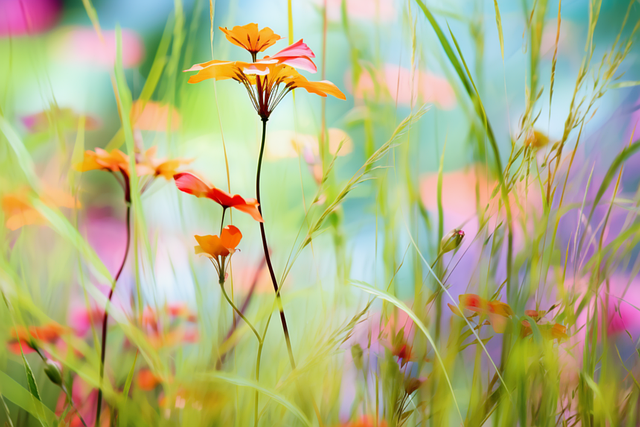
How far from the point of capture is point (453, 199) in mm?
393

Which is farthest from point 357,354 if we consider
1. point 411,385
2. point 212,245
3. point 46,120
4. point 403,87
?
point 46,120

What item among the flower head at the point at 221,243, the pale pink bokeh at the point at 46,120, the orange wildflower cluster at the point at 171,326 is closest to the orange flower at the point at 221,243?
the flower head at the point at 221,243

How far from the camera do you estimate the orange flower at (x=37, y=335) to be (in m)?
0.30

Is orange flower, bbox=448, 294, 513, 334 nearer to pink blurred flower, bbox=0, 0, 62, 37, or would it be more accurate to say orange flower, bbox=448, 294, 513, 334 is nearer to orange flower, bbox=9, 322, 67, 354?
orange flower, bbox=9, 322, 67, 354

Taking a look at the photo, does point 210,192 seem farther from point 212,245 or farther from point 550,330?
point 550,330

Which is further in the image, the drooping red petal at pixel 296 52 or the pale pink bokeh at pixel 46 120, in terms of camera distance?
the pale pink bokeh at pixel 46 120

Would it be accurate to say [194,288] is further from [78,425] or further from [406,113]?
[406,113]

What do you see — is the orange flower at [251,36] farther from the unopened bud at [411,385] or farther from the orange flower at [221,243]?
the unopened bud at [411,385]

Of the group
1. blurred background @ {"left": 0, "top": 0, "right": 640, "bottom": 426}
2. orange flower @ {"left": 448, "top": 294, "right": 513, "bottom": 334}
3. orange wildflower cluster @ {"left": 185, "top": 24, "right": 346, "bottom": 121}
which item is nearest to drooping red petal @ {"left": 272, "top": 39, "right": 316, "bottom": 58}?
orange wildflower cluster @ {"left": 185, "top": 24, "right": 346, "bottom": 121}

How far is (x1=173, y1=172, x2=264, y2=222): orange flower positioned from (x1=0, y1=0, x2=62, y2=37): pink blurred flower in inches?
10.6

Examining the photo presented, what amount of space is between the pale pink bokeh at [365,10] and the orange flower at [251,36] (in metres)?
0.13

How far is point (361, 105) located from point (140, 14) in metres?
0.23

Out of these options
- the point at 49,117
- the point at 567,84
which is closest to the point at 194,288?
the point at 49,117

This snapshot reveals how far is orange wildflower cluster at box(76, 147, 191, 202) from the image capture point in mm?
280
